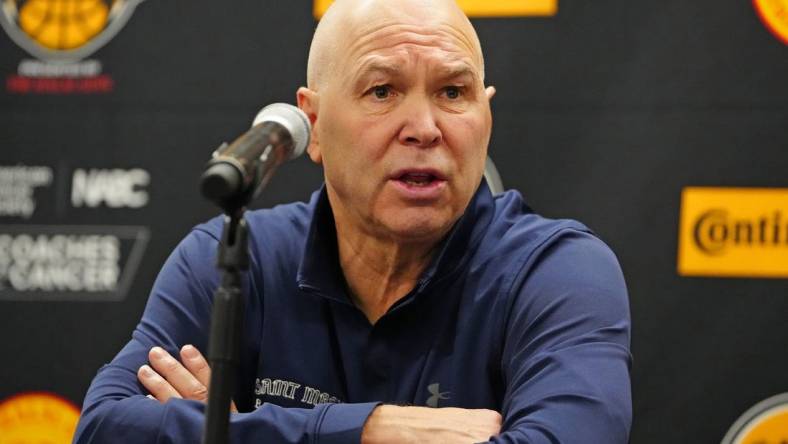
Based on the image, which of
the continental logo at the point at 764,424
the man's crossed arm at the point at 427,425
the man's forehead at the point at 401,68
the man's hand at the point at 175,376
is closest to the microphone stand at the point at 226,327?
the man's crossed arm at the point at 427,425

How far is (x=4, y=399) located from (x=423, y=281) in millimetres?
1691

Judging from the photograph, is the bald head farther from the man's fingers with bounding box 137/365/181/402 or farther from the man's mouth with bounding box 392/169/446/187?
the man's fingers with bounding box 137/365/181/402

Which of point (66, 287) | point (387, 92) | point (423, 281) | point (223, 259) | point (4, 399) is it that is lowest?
point (4, 399)

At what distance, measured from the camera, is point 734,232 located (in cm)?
255

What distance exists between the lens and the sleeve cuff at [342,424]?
5.07 feet

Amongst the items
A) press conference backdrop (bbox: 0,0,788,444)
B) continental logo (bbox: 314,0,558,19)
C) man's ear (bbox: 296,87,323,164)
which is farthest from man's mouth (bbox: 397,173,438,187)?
continental logo (bbox: 314,0,558,19)

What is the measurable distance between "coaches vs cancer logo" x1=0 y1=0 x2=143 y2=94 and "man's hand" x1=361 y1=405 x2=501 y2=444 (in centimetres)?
175

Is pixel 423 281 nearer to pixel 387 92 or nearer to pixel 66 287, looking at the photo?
pixel 387 92

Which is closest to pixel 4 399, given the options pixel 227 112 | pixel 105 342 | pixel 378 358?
pixel 105 342

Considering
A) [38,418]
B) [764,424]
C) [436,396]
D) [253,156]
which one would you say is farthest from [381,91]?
[38,418]

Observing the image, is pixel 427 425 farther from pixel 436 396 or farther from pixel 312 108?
pixel 312 108

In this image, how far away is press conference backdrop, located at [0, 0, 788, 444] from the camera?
2.56m

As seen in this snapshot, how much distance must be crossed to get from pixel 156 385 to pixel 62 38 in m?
1.63

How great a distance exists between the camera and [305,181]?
112 inches
